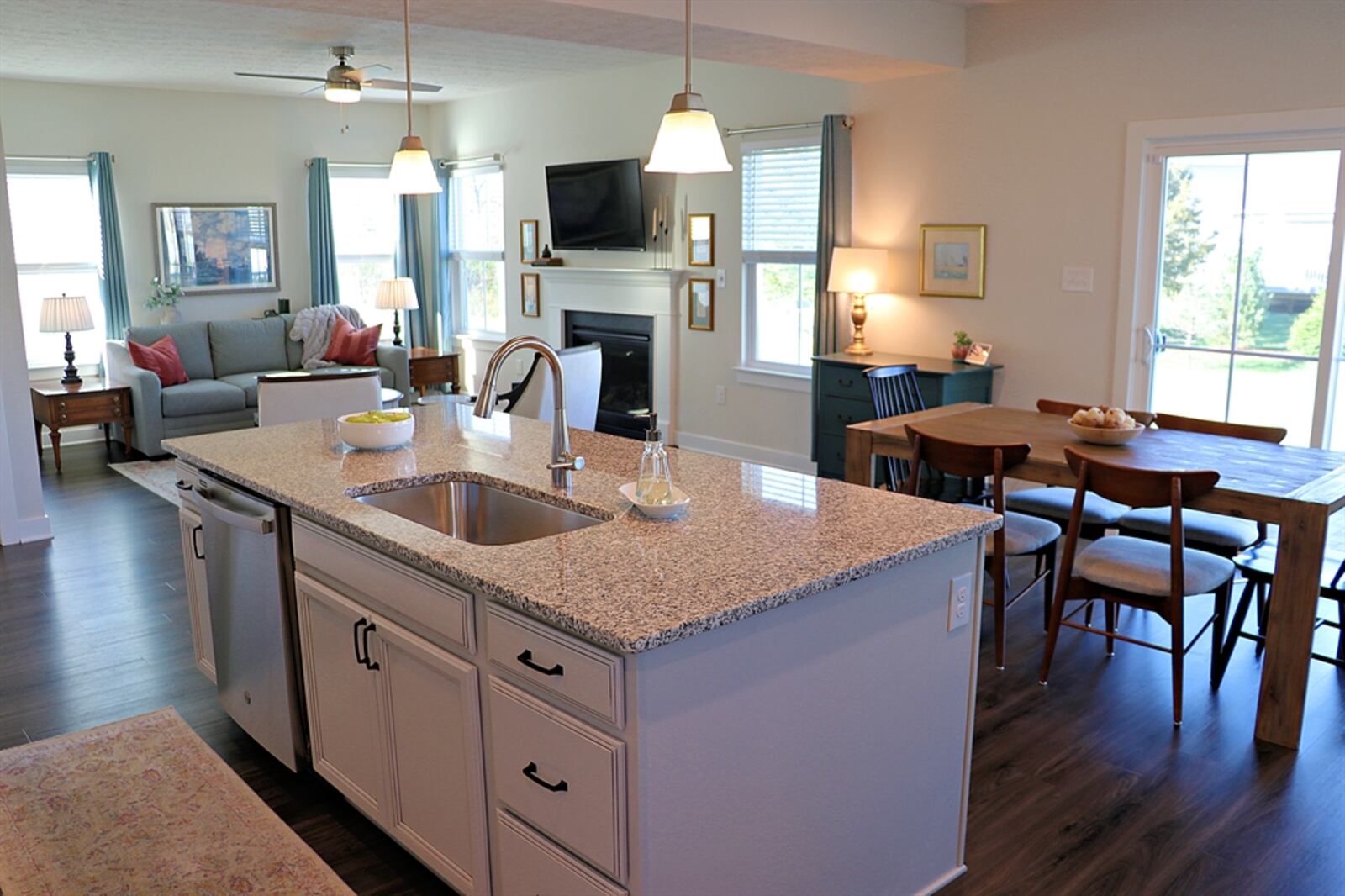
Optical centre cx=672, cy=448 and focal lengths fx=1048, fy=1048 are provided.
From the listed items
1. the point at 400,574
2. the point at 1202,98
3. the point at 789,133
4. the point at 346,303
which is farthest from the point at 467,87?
the point at 400,574

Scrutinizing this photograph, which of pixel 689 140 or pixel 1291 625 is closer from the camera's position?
pixel 689 140

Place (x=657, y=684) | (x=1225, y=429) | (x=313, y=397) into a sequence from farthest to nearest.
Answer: (x=313, y=397), (x=1225, y=429), (x=657, y=684)

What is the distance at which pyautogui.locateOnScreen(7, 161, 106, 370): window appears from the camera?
7953mm

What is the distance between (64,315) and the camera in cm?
752

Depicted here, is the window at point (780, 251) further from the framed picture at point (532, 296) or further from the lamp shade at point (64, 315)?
the lamp shade at point (64, 315)

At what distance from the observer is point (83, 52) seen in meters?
6.70

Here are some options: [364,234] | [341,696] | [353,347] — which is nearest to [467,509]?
[341,696]

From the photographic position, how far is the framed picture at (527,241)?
8861 millimetres

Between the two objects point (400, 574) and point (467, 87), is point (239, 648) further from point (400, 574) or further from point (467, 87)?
point (467, 87)

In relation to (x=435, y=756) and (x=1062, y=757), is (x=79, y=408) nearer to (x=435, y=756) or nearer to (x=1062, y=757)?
(x=435, y=756)

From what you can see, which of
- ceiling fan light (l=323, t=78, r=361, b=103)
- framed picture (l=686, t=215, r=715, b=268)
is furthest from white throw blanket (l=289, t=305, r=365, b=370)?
framed picture (l=686, t=215, r=715, b=268)

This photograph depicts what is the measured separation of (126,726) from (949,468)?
295cm

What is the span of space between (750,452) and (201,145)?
5.29m

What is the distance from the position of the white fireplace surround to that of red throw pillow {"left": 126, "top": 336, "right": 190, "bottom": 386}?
305cm
